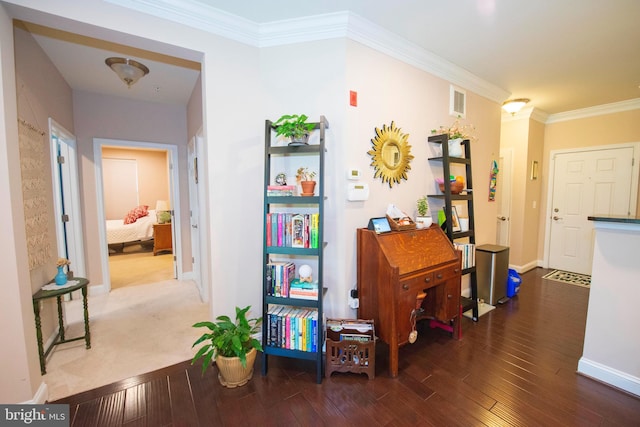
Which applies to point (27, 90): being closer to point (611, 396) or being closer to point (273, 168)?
point (273, 168)

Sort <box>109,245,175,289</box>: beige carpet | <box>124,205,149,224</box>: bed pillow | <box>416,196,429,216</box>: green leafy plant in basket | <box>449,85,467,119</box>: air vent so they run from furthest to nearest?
1. <box>124,205,149,224</box>: bed pillow
2. <box>109,245,175,289</box>: beige carpet
3. <box>449,85,467,119</box>: air vent
4. <box>416,196,429,216</box>: green leafy plant in basket

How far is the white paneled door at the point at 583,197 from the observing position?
385 cm

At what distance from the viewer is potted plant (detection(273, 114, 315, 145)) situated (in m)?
1.89

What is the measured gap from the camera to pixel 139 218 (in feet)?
20.6

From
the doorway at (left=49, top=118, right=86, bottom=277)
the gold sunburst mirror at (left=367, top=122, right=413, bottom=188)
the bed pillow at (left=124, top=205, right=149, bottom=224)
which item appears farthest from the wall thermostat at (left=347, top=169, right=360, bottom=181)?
the bed pillow at (left=124, top=205, right=149, bottom=224)

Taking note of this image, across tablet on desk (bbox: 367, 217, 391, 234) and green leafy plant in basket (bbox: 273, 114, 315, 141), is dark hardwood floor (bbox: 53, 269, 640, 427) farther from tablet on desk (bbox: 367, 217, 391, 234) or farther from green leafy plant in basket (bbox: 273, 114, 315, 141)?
green leafy plant in basket (bbox: 273, 114, 315, 141)

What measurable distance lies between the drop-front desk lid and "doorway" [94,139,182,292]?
324cm

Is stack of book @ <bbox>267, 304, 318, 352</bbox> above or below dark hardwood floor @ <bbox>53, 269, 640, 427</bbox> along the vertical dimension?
above

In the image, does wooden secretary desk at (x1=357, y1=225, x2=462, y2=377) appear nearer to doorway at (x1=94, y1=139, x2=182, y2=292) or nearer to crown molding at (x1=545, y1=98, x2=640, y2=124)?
doorway at (x1=94, y1=139, x2=182, y2=292)

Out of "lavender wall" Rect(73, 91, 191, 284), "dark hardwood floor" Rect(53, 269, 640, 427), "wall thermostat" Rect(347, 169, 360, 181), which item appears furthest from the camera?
"lavender wall" Rect(73, 91, 191, 284)

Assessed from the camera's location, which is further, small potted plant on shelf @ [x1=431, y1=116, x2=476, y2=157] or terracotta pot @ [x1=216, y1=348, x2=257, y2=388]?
small potted plant on shelf @ [x1=431, y1=116, x2=476, y2=157]

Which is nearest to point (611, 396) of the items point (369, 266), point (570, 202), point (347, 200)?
point (369, 266)

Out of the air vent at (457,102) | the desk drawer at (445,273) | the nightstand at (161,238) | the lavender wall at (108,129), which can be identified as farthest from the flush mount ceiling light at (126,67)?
the nightstand at (161,238)

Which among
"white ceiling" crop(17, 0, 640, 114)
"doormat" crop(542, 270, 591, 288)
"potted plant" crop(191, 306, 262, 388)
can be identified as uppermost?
"white ceiling" crop(17, 0, 640, 114)
